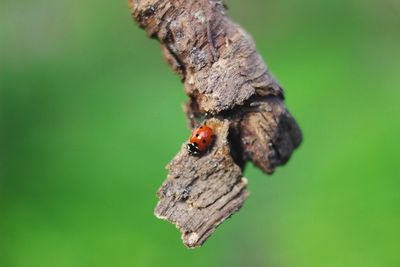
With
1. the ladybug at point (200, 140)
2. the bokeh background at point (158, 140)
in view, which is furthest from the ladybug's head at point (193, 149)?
the bokeh background at point (158, 140)

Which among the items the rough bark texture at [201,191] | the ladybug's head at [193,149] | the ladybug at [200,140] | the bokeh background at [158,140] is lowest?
the rough bark texture at [201,191]

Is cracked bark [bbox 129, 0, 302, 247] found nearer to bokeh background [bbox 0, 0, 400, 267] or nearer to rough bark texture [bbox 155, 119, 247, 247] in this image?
rough bark texture [bbox 155, 119, 247, 247]

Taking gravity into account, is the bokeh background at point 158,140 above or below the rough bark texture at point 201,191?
above

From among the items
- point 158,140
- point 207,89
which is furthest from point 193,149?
point 158,140

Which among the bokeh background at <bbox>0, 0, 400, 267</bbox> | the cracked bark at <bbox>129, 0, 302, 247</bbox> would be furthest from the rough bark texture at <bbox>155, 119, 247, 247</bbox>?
the bokeh background at <bbox>0, 0, 400, 267</bbox>

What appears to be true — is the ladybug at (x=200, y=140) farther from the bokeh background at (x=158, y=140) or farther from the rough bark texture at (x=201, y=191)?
the bokeh background at (x=158, y=140)

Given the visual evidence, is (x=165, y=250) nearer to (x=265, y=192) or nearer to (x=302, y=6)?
(x=265, y=192)
